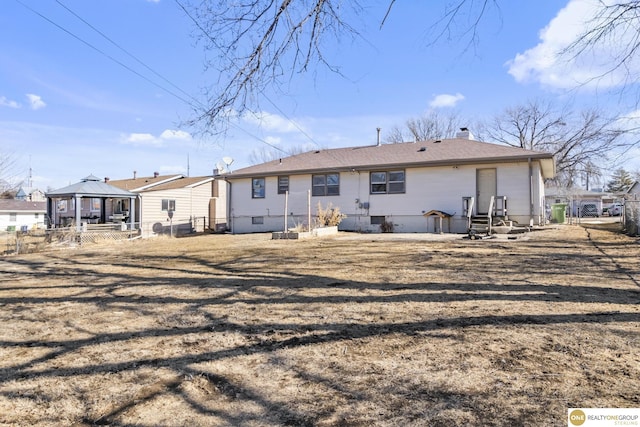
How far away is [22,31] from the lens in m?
8.45

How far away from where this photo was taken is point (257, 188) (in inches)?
799

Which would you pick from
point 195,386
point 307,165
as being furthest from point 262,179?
point 195,386

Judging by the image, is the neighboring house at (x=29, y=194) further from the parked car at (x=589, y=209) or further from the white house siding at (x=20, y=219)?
the parked car at (x=589, y=209)

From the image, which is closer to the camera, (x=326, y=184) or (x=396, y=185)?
(x=396, y=185)

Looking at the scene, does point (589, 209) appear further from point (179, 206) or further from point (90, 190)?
point (90, 190)

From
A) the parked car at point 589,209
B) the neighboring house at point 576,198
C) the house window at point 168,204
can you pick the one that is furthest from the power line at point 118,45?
the parked car at point 589,209

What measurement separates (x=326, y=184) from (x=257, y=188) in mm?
3974

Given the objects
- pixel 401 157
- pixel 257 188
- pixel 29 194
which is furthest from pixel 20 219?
pixel 401 157

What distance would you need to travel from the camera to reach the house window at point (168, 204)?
75.0ft

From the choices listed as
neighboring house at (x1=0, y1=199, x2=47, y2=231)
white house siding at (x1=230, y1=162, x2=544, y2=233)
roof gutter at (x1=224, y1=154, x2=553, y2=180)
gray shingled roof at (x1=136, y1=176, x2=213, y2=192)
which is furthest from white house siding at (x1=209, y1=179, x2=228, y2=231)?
neighboring house at (x1=0, y1=199, x2=47, y2=231)

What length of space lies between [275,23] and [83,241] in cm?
1513

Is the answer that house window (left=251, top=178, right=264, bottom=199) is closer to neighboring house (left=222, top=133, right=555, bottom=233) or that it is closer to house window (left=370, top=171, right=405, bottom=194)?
neighboring house (left=222, top=133, right=555, bottom=233)

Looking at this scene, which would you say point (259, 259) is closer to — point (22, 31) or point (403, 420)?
point (403, 420)

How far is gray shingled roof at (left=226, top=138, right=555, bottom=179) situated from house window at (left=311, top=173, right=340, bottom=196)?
549 millimetres
